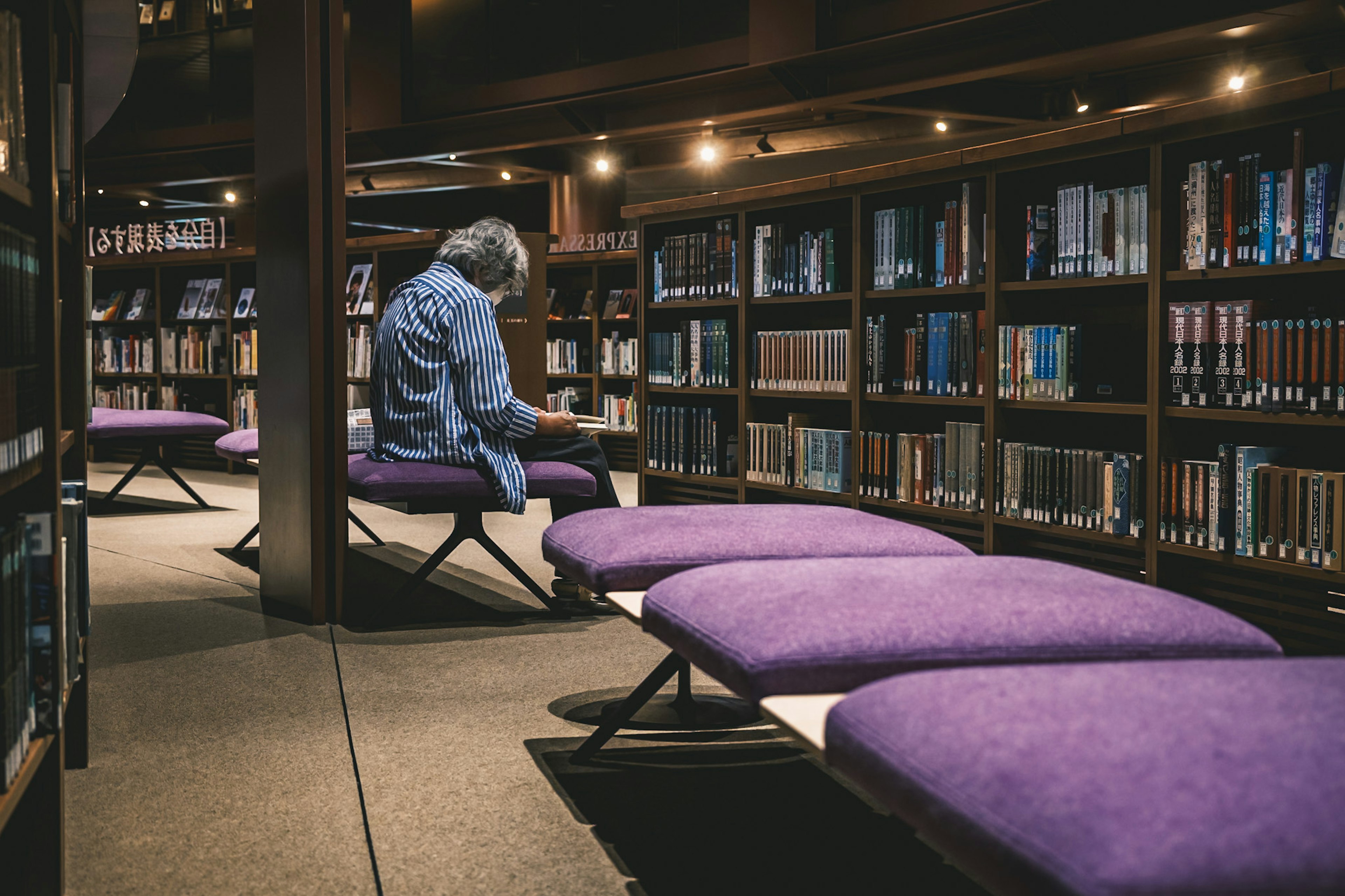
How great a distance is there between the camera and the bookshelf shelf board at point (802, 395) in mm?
4273

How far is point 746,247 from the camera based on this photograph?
15.3 ft

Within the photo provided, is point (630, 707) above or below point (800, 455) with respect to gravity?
below

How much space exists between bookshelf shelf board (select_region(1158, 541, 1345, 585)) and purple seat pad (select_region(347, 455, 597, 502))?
1.74 meters

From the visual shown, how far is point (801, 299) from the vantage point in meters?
4.40

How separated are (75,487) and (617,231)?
9.19 metres

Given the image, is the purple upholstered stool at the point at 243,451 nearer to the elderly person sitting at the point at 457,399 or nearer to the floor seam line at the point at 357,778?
the elderly person sitting at the point at 457,399

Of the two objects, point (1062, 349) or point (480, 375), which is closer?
point (1062, 349)

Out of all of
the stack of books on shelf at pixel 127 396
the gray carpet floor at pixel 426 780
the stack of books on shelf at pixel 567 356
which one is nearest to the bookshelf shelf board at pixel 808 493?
the gray carpet floor at pixel 426 780

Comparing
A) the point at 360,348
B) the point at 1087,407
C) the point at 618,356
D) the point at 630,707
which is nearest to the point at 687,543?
the point at 630,707

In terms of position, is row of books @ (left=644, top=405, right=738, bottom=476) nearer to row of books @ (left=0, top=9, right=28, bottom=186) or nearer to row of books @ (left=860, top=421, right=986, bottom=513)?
row of books @ (left=860, top=421, right=986, bottom=513)

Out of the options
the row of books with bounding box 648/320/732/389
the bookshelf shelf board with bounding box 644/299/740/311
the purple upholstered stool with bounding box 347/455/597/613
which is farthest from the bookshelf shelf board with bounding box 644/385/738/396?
the purple upholstered stool with bounding box 347/455/597/613

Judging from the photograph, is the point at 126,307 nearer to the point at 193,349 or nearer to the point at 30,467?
the point at 193,349

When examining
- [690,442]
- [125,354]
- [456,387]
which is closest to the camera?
[456,387]

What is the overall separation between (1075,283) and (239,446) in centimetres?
345
